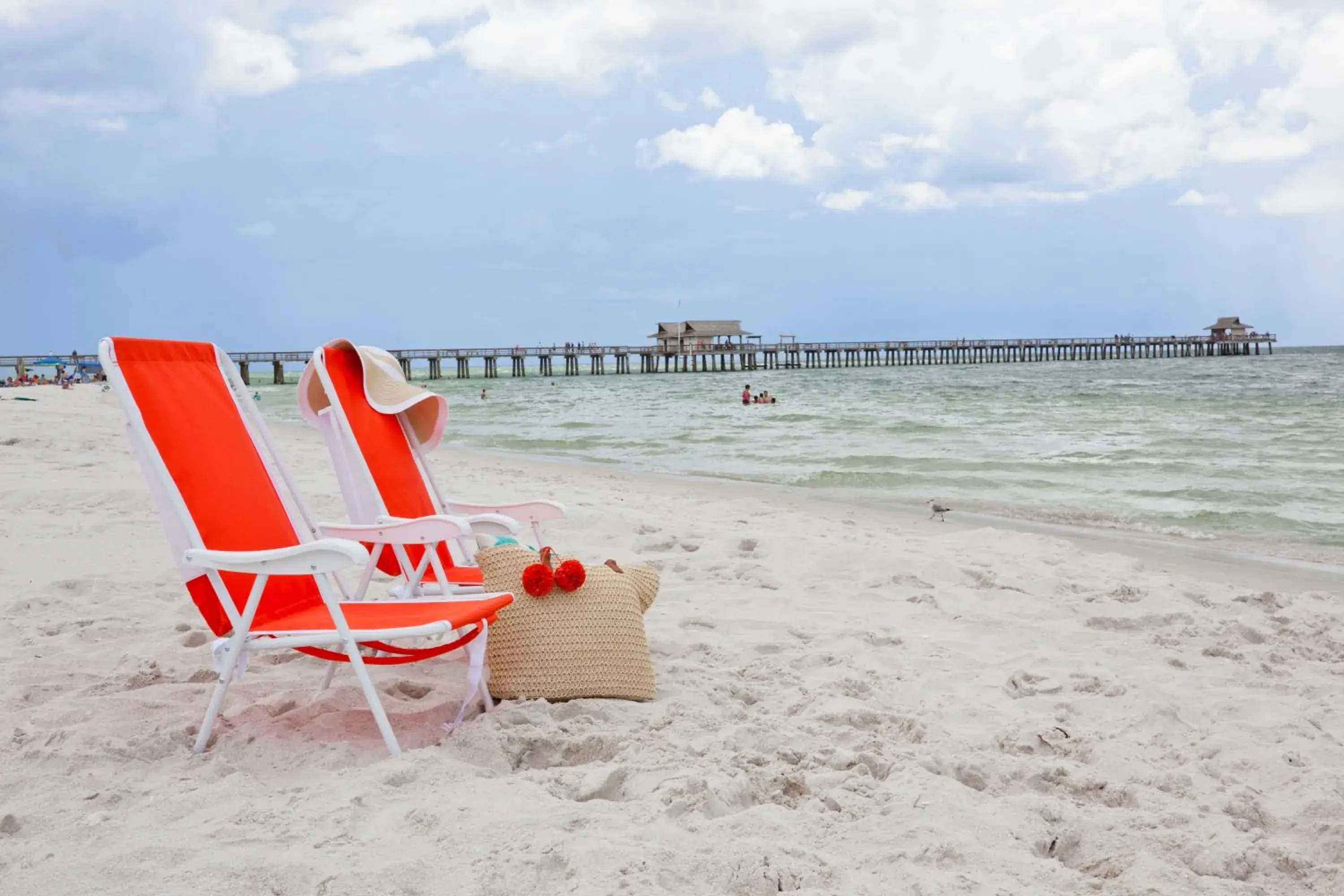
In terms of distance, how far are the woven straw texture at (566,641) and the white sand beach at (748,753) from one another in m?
0.08

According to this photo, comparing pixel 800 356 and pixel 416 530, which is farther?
pixel 800 356

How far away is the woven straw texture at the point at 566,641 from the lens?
9.34 ft

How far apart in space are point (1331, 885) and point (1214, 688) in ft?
3.91

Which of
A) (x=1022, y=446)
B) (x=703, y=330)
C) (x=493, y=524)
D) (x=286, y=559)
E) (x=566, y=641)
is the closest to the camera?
(x=286, y=559)

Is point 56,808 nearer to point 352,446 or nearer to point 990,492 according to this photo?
point 352,446

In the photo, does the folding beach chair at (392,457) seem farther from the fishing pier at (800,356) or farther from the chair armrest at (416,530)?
the fishing pier at (800,356)

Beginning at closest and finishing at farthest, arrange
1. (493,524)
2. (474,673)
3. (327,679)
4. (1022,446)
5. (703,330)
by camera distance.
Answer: (474,673) < (327,679) < (493,524) < (1022,446) < (703,330)

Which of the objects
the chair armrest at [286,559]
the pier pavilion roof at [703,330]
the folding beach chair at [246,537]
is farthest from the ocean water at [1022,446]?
the pier pavilion roof at [703,330]

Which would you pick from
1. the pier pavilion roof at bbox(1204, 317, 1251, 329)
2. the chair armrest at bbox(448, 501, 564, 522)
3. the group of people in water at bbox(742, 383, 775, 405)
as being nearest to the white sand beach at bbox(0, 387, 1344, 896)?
the chair armrest at bbox(448, 501, 564, 522)

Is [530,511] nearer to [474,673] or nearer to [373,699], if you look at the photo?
[474,673]

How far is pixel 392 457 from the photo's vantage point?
3672mm

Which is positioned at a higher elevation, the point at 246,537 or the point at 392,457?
the point at 392,457

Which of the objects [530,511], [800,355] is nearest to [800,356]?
[800,355]

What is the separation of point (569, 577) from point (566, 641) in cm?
18
